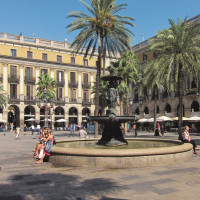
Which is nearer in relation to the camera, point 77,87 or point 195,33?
point 195,33

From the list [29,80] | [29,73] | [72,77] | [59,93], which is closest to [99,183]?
[29,80]

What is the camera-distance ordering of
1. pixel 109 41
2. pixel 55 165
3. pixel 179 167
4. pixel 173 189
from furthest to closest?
1. pixel 109 41
2. pixel 55 165
3. pixel 179 167
4. pixel 173 189

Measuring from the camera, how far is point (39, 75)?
2066 inches

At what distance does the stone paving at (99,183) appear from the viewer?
5.32 metres

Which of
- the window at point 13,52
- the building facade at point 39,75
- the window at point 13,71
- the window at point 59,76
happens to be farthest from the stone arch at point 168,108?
the window at point 13,52

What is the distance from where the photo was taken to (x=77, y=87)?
188ft

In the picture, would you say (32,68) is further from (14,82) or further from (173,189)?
(173,189)

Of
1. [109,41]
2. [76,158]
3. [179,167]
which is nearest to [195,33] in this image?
[109,41]

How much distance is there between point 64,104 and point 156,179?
163 feet

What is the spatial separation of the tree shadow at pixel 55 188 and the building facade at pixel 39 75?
39.1 metres

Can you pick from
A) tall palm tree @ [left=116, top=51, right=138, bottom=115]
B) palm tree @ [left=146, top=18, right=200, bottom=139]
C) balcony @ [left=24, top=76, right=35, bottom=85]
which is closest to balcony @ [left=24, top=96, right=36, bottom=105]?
balcony @ [left=24, top=76, right=35, bottom=85]

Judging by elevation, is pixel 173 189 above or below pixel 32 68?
below

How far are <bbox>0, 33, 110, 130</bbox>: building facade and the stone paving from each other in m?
38.5

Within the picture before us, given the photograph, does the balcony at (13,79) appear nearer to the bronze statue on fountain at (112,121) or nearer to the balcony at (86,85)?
the balcony at (86,85)
